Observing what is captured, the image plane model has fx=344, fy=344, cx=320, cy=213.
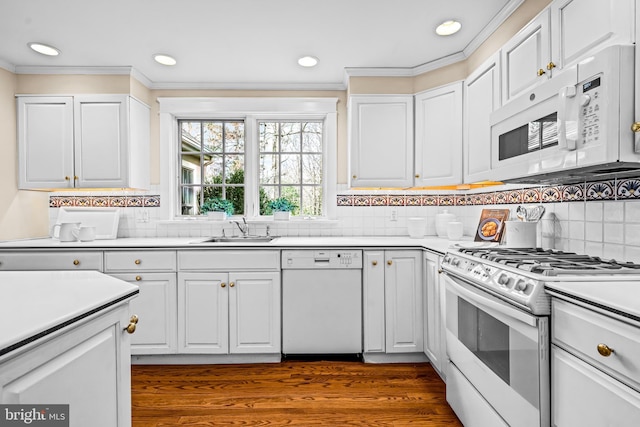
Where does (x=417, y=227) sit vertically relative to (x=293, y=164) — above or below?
below

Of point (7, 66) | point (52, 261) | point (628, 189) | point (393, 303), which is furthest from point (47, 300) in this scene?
point (7, 66)

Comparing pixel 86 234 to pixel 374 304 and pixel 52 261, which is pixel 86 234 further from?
pixel 374 304

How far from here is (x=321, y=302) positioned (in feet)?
8.57

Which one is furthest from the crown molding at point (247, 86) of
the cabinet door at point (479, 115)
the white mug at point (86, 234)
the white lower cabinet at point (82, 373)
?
the white lower cabinet at point (82, 373)

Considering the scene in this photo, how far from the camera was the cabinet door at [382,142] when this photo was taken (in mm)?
2914

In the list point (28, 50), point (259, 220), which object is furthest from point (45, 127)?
point (259, 220)

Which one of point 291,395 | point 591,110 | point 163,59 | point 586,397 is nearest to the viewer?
point 586,397

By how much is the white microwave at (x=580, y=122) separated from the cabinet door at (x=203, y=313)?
2.09 m

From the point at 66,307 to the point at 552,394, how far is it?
4.96ft

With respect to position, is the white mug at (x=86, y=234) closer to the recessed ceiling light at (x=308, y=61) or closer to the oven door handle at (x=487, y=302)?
the recessed ceiling light at (x=308, y=61)

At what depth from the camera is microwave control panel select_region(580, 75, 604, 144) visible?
126cm

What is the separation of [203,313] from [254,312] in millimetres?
383

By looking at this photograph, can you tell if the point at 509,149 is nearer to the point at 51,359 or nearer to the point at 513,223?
the point at 513,223

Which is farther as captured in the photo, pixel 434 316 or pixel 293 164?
pixel 293 164
